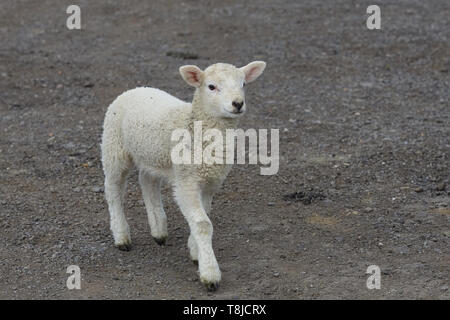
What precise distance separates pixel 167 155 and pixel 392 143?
13.4ft

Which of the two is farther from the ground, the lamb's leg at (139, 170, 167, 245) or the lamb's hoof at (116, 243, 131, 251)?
the lamb's leg at (139, 170, 167, 245)

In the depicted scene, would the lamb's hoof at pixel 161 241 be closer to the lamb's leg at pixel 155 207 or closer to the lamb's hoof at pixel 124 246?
the lamb's leg at pixel 155 207

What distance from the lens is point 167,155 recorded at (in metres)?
6.79

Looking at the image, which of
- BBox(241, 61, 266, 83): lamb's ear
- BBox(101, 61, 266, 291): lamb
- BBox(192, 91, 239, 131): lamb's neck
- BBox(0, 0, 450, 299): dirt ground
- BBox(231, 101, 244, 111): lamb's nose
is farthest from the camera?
BBox(241, 61, 266, 83): lamb's ear

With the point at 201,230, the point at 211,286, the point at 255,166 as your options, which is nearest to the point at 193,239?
the point at 201,230

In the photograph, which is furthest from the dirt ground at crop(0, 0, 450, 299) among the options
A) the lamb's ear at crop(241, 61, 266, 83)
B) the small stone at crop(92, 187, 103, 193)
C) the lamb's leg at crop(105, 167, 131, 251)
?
the lamb's ear at crop(241, 61, 266, 83)

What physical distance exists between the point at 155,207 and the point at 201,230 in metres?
1.12

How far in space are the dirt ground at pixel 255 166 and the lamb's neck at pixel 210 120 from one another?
49.9 inches

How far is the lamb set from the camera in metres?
6.50

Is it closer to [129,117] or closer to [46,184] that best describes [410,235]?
[129,117]

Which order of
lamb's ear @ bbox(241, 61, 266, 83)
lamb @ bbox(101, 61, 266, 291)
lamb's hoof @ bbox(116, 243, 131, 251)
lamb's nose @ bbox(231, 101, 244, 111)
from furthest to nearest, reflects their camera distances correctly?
lamb's hoof @ bbox(116, 243, 131, 251) → lamb's ear @ bbox(241, 61, 266, 83) → lamb @ bbox(101, 61, 266, 291) → lamb's nose @ bbox(231, 101, 244, 111)

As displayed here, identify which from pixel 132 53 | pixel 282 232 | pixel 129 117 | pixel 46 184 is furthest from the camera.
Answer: pixel 132 53

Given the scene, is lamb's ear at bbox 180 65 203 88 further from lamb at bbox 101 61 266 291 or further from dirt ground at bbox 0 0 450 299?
dirt ground at bbox 0 0 450 299

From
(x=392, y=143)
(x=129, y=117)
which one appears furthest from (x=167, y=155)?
(x=392, y=143)
